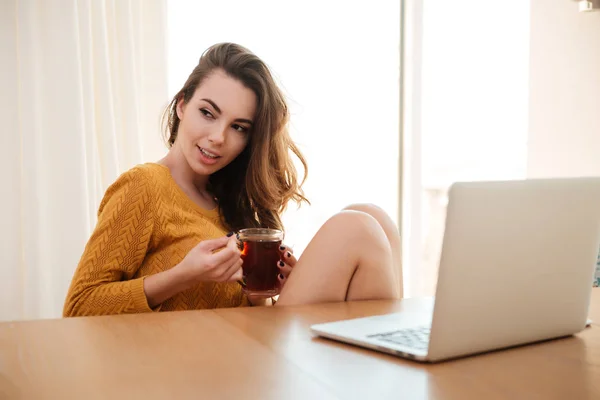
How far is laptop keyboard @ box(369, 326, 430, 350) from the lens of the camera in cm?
93

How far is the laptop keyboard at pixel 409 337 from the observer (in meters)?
0.93

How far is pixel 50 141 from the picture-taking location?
288cm

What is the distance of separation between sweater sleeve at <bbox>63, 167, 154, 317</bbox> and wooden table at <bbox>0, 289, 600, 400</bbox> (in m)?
0.47

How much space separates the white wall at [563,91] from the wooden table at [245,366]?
262 cm

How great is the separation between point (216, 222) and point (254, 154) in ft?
0.81

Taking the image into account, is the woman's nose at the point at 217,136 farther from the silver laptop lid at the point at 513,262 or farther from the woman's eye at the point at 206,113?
the silver laptop lid at the point at 513,262

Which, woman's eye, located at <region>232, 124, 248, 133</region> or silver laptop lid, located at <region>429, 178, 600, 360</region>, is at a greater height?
woman's eye, located at <region>232, 124, 248, 133</region>

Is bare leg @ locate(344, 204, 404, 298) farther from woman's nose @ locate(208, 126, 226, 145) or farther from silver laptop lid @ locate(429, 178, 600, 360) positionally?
silver laptop lid @ locate(429, 178, 600, 360)

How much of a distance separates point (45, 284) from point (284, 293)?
1.68 metres

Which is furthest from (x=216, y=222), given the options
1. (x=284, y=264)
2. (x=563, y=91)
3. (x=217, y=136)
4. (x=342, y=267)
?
(x=563, y=91)

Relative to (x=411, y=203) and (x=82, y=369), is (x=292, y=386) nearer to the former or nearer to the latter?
(x=82, y=369)

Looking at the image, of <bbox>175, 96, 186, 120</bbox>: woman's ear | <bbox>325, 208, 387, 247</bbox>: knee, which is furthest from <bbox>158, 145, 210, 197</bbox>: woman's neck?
<bbox>325, 208, 387, 247</bbox>: knee

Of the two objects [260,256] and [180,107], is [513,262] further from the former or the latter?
[180,107]

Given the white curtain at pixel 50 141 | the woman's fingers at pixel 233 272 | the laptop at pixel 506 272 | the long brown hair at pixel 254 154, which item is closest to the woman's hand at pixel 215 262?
the woman's fingers at pixel 233 272
